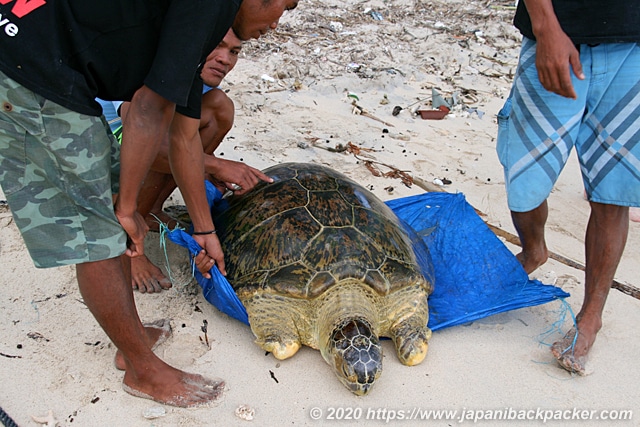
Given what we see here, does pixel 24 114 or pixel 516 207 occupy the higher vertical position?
pixel 24 114

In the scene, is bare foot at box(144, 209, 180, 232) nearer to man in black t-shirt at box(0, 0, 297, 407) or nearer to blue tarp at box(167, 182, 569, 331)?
blue tarp at box(167, 182, 569, 331)

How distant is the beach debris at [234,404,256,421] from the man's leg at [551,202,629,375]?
1.21 m

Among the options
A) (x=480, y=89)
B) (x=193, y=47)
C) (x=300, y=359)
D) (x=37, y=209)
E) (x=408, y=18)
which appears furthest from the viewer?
(x=408, y=18)

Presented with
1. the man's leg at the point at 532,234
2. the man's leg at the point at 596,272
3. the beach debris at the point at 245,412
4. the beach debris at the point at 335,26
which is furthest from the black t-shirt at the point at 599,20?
the beach debris at the point at 335,26

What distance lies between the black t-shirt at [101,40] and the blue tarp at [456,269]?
89 centimetres

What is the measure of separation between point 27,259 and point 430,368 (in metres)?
1.85

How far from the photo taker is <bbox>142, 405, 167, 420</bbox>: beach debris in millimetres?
1801

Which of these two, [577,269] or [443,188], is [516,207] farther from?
[443,188]

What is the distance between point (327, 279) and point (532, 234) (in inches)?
41.5

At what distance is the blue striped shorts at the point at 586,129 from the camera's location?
2.04 m

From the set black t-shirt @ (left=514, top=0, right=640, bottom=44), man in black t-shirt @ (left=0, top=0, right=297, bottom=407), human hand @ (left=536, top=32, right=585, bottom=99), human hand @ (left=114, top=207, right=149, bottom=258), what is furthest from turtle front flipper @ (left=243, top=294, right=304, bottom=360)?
black t-shirt @ (left=514, top=0, right=640, bottom=44)

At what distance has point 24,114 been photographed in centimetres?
138

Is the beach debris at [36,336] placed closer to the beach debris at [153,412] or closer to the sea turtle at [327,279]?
the beach debris at [153,412]

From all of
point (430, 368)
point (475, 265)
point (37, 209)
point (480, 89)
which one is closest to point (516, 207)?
point (475, 265)
